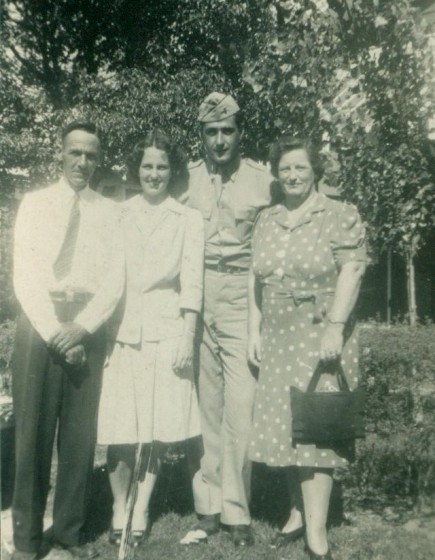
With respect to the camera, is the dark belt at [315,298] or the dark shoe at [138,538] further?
the dark shoe at [138,538]

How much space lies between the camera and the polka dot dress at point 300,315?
3180 mm

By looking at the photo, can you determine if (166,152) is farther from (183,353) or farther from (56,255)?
(183,353)

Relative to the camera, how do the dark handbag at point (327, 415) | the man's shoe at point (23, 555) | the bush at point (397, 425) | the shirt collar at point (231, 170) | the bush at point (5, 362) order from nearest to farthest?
the dark handbag at point (327, 415) < the man's shoe at point (23, 555) < the shirt collar at point (231, 170) < the bush at point (397, 425) < the bush at point (5, 362)

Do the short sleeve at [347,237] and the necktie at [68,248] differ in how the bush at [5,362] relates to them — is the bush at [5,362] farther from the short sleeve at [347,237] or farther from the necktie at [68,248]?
the short sleeve at [347,237]

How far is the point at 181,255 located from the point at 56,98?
14491 millimetres

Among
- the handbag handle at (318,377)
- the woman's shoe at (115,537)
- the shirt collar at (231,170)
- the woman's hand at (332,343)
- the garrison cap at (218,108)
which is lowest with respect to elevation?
the woman's shoe at (115,537)

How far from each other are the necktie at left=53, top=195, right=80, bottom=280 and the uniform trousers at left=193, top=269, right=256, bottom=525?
32.6 inches

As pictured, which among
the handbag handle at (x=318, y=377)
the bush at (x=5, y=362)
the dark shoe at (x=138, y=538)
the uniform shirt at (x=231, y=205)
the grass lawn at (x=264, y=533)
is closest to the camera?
the handbag handle at (x=318, y=377)

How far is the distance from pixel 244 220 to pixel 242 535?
1.86m

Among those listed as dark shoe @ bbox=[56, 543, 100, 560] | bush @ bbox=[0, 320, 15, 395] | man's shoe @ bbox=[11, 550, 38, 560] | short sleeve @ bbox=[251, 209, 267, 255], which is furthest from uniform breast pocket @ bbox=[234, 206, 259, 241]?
bush @ bbox=[0, 320, 15, 395]

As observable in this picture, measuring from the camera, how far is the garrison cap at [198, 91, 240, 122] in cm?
368

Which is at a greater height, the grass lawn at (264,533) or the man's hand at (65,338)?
the man's hand at (65,338)

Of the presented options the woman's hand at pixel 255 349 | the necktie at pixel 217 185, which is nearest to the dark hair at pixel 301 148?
the necktie at pixel 217 185

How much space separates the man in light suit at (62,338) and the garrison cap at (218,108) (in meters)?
0.71
